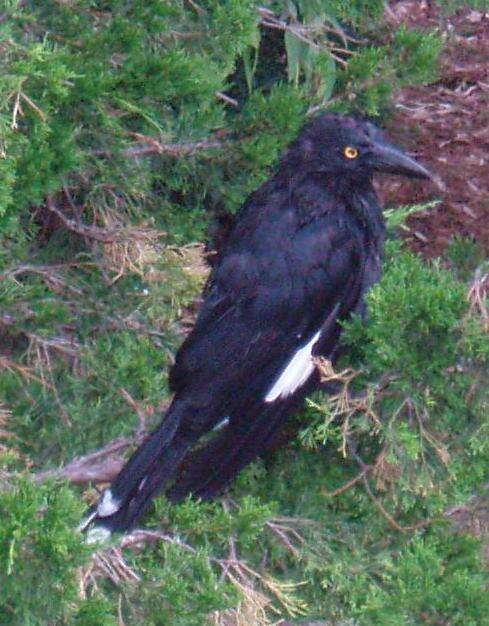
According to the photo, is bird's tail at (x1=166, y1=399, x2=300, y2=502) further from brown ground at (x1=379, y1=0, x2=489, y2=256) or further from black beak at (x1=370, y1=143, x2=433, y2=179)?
brown ground at (x1=379, y1=0, x2=489, y2=256)

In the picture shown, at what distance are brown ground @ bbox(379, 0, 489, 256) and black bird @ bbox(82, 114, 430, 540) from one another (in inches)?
42.7

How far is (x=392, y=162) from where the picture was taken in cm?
304

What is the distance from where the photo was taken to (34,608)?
212cm

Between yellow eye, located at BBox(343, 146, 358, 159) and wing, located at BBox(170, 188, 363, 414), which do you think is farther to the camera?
yellow eye, located at BBox(343, 146, 358, 159)

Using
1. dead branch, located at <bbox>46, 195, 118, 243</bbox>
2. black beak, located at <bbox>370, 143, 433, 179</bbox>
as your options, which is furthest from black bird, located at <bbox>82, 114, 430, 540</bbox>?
dead branch, located at <bbox>46, 195, 118, 243</bbox>

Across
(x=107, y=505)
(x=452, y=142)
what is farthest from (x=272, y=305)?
(x=452, y=142)

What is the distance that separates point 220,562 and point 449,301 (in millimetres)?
727

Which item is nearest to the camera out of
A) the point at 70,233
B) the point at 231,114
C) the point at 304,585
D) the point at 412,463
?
the point at 412,463

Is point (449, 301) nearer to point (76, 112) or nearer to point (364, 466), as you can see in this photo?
point (364, 466)

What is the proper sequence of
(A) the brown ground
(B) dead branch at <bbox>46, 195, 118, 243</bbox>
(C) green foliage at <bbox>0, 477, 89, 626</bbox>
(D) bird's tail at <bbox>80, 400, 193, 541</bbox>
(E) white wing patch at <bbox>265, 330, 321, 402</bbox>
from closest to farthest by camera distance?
(C) green foliage at <bbox>0, 477, 89, 626</bbox>, (D) bird's tail at <bbox>80, 400, 193, 541</bbox>, (E) white wing patch at <bbox>265, 330, 321, 402</bbox>, (B) dead branch at <bbox>46, 195, 118, 243</bbox>, (A) the brown ground

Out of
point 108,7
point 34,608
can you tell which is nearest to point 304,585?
point 34,608

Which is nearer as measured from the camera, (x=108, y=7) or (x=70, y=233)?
(x=108, y=7)

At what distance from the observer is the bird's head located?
3.05 m

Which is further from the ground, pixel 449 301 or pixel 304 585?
pixel 449 301
